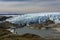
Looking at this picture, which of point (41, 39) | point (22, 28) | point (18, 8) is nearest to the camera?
point (41, 39)

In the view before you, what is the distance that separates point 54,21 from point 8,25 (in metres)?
0.79

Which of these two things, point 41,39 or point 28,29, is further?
point 28,29

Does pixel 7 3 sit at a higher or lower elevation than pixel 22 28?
higher

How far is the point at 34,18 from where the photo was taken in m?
2.04

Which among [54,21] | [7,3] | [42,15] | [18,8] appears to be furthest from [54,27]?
[7,3]

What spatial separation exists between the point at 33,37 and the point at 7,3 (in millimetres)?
772

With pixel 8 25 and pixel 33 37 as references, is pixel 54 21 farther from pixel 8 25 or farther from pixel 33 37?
pixel 8 25

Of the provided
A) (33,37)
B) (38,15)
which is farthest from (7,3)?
(33,37)

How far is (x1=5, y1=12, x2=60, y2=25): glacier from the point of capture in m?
2.02

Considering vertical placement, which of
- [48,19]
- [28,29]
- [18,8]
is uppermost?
[18,8]

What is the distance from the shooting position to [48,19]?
2033mm

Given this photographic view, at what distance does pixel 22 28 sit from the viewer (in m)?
2.06

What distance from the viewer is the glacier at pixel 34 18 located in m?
2.02

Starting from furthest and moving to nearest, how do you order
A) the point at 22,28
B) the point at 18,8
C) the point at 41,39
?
the point at 18,8, the point at 22,28, the point at 41,39
